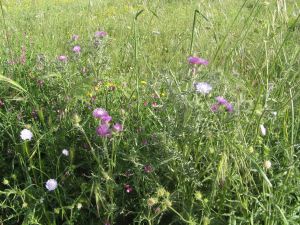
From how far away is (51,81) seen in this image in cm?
179

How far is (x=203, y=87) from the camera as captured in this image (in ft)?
4.03

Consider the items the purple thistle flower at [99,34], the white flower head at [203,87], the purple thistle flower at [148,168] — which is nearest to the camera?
the white flower head at [203,87]

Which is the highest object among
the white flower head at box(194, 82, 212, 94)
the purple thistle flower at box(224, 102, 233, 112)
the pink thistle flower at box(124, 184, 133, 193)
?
the white flower head at box(194, 82, 212, 94)

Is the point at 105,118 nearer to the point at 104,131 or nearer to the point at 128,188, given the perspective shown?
the point at 104,131

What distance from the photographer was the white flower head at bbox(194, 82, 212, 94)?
1216 millimetres

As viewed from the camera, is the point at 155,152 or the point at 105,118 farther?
the point at 155,152

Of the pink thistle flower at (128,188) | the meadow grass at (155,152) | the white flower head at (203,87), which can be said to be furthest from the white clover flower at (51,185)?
the white flower head at (203,87)

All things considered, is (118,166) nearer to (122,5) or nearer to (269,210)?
(269,210)

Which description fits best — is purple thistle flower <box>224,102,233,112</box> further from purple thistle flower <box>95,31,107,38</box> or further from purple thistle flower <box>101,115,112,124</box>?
purple thistle flower <box>95,31,107,38</box>

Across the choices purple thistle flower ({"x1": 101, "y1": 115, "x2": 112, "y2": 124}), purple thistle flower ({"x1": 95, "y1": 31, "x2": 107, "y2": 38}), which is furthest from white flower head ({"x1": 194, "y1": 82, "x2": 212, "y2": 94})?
purple thistle flower ({"x1": 95, "y1": 31, "x2": 107, "y2": 38})

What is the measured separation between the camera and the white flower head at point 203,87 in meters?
1.22

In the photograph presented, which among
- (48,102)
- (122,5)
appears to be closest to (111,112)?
(48,102)

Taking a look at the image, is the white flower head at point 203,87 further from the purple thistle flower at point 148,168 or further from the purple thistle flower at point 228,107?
the purple thistle flower at point 148,168

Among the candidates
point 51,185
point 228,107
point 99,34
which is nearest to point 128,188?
point 51,185
